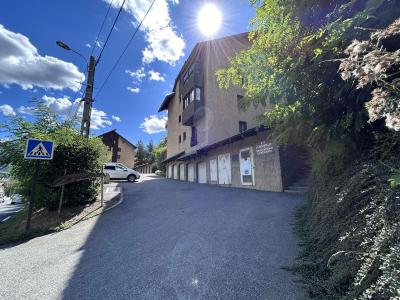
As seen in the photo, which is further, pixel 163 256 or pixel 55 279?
pixel 163 256

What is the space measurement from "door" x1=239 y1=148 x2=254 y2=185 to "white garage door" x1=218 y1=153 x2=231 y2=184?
1634 mm

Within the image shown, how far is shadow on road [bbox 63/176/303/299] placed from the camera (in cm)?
304

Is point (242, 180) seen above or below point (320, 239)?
above

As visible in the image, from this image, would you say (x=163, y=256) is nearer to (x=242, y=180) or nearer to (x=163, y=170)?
(x=242, y=180)

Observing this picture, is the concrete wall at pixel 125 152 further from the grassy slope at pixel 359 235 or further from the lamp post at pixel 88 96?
the grassy slope at pixel 359 235

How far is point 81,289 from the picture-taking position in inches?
128

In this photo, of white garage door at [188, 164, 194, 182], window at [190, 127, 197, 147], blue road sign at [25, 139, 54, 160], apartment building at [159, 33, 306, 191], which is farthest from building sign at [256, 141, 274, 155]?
white garage door at [188, 164, 194, 182]

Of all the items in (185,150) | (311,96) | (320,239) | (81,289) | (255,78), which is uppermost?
(185,150)

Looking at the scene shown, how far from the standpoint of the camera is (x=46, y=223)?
7.57 metres

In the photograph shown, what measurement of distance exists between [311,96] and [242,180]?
483 inches

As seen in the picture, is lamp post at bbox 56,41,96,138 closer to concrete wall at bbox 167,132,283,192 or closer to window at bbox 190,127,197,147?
concrete wall at bbox 167,132,283,192

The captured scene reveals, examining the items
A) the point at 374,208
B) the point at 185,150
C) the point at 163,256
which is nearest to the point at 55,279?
the point at 163,256

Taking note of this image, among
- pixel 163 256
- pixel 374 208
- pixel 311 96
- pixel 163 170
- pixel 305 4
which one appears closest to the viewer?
pixel 374 208

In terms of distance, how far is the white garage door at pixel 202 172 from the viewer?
20906mm
